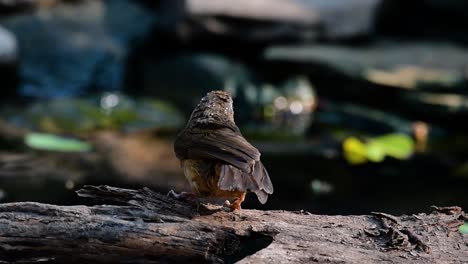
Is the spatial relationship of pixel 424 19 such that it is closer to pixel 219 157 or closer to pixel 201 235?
pixel 219 157

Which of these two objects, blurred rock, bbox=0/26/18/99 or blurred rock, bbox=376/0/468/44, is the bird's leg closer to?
blurred rock, bbox=0/26/18/99

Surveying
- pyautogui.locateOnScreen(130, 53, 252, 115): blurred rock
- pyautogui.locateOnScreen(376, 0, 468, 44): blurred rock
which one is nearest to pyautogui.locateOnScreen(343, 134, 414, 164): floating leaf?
pyautogui.locateOnScreen(130, 53, 252, 115): blurred rock

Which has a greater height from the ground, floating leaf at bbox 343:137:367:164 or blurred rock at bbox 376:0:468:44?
blurred rock at bbox 376:0:468:44

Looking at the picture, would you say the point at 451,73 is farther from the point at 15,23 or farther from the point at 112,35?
the point at 15,23

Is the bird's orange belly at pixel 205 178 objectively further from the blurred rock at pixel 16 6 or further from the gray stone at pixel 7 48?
the blurred rock at pixel 16 6

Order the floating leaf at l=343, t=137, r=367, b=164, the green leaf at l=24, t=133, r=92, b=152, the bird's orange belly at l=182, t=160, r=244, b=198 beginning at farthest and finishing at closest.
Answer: the floating leaf at l=343, t=137, r=367, b=164 < the green leaf at l=24, t=133, r=92, b=152 < the bird's orange belly at l=182, t=160, r=244, b=198
